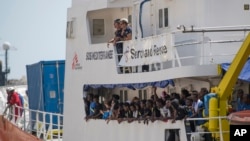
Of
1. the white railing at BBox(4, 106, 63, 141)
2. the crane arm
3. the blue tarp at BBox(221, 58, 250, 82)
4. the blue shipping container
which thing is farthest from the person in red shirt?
the crane arm

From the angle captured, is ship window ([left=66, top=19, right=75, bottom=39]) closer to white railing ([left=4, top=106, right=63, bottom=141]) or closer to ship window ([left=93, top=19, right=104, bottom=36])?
ship window ([left=93, top=19, right=104, bottom=36])

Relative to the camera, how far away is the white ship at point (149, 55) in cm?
1925

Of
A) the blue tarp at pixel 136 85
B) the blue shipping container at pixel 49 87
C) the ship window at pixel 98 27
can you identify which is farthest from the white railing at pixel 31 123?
the blue tarp at pixel 136 85

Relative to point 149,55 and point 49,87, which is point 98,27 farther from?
point 49,87

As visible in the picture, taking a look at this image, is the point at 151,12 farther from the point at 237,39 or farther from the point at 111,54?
the point at 237,39

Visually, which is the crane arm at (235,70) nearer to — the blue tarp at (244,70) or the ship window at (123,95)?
the blue tarp at (244,70)

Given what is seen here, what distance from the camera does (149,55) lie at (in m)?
20.8

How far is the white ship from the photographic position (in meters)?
19.2

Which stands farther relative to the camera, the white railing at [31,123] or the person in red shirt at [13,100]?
the person in red shirt at [13,100]

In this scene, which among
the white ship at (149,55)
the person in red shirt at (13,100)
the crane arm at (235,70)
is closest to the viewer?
the crane arm at (235,70)

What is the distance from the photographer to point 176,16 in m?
21.5

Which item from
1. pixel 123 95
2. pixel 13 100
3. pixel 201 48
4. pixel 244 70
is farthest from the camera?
pixel 13 100

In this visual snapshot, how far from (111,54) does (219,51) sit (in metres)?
3.26

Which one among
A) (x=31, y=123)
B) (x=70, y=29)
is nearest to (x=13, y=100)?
(x=31, y=123)
